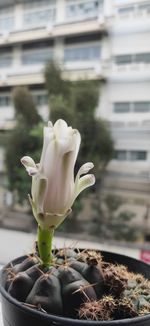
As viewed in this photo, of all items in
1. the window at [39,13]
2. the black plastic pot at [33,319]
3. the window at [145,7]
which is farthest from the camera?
the window at [39,13]

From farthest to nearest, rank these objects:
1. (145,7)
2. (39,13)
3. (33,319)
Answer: (39,13), (145,7), (33,319)

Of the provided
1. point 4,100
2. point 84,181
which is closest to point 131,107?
point 4,100

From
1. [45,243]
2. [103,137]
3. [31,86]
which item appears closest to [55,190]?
[45,243]

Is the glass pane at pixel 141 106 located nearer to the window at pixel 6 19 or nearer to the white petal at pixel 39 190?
the window at pixel 6 19

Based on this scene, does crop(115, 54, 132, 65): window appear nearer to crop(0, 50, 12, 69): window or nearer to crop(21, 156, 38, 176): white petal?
crop(0, 50, 12, 69): window

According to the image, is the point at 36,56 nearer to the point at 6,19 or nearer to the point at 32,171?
the point at 6,19

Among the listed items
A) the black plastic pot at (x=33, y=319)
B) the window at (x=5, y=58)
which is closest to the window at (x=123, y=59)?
the window at (x=5, y=58)
